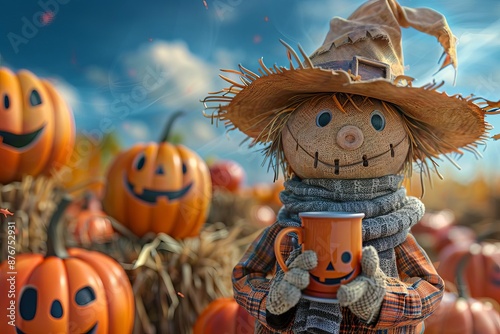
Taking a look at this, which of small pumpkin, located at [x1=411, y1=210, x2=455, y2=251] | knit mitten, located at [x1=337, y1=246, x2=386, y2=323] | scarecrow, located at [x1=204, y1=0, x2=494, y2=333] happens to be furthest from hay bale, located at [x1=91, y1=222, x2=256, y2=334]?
small pumpkin, located at [x1=411, y1=210, x2=455, y2=251]

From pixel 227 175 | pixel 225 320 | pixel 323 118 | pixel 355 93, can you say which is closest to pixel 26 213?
pixel 225 320

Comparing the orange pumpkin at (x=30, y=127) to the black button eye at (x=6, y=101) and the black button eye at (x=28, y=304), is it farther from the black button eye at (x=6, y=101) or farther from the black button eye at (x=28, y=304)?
the black button eye at (x=28, y=304)

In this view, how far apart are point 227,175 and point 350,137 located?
3585 mm

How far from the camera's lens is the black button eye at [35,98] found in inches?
96.4

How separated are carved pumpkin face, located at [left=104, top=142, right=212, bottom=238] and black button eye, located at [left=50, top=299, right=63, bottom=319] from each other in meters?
0.89

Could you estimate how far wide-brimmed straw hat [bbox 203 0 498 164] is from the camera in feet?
4.48

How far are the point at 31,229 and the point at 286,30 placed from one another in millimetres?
1498

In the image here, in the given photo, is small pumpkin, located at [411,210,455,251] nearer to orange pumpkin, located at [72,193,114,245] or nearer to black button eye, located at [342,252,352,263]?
orange pumpkin, located at [72,193,114,245]

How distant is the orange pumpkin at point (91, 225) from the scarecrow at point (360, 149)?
4.26 ft

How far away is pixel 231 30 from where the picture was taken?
3.04 meters

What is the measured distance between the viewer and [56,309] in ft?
5.90

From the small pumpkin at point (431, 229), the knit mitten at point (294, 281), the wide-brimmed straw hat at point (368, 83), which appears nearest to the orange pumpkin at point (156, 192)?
the wide-brimmed straw hat at point (368, 83)

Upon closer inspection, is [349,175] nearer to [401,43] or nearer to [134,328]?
[401,43]

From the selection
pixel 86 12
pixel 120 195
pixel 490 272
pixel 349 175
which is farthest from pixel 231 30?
pixel 490 272
